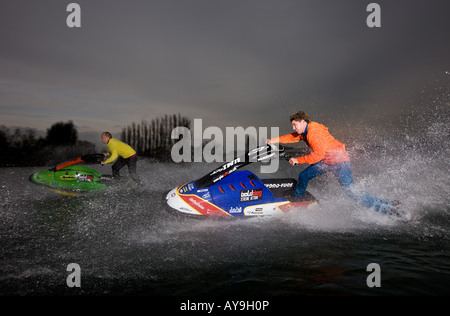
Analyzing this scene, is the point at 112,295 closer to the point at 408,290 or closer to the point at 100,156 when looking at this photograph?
the point at 408,290

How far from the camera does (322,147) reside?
522 centimetres

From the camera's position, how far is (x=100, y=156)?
9023mm

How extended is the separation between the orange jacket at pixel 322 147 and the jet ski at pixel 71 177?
6883 mm

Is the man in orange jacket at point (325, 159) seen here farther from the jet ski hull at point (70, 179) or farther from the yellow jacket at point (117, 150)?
the jet ski hull at point (70, 179)

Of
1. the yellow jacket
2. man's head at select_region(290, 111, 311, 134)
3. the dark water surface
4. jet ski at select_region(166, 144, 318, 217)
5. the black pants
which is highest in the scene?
man's head at select_region(290, 111, 311, 134)

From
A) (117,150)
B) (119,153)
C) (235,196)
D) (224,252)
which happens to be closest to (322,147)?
(235,196)

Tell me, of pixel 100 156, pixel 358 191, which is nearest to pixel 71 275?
pixel 358 191

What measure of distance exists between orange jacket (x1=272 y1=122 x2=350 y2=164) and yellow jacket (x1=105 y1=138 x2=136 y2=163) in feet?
21.8

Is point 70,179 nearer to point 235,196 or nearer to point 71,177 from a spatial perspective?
point 71,177

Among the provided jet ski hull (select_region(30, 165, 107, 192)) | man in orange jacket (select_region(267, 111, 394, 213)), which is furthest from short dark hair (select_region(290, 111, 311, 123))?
jet ski hull (select_region(30, 165, 107, 192))

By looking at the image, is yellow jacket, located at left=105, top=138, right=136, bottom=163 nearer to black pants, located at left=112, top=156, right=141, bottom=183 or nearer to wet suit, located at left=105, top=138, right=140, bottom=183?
wet suit, located at left=105, top=138, right=140, bottom=183

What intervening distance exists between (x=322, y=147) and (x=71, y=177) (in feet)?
26.4

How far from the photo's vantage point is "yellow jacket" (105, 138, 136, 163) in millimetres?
9284
